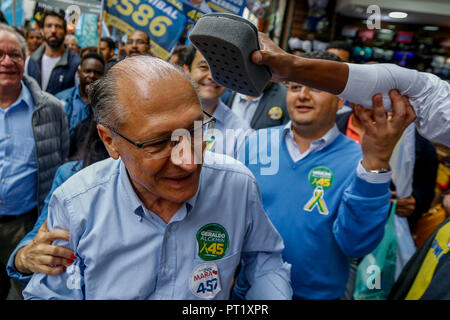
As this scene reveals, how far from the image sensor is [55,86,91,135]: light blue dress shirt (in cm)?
224

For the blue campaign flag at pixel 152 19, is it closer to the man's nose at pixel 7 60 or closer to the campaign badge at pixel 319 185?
the man's nose at pixel 7 60

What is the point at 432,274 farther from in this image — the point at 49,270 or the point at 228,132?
the point at 49,270

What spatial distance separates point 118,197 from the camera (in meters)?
0.89

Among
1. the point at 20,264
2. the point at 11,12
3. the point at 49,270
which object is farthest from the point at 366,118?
the point at 11,12

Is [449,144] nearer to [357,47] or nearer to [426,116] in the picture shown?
[426,116]

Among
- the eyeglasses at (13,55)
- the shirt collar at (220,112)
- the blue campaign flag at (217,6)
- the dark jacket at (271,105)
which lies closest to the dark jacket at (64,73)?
the eyeglasses at (13,55)

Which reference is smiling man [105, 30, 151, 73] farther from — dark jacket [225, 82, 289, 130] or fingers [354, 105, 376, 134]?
fingers [354, 105, 376, 134]

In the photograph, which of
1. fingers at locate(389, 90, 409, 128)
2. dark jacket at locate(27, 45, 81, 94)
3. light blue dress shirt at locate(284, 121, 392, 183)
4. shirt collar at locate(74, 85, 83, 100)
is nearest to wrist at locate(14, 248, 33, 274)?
light blue dress shirt at locate(284, 121, 392, 183)

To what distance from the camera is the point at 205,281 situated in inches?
35.6

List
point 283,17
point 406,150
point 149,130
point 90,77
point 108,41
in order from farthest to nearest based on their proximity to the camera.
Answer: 1. point 108,41
2. point 90,77
3. point 406,150
4. point 283,17
5. point 149,130

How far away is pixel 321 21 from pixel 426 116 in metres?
0.38

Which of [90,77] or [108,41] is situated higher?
[108,41]

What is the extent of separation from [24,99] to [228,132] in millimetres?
1329
